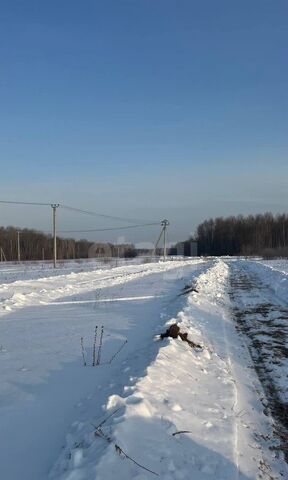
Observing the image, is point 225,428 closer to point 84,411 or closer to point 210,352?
point 84,411

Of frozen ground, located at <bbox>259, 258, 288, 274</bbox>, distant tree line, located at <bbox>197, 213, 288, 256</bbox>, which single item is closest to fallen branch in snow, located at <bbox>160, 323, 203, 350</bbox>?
frozen ground, located at <bbox>259, 258, 288, 274</bbox>

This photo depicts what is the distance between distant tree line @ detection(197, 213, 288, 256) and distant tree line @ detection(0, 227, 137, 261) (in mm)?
33305

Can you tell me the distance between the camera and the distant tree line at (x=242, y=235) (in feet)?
437

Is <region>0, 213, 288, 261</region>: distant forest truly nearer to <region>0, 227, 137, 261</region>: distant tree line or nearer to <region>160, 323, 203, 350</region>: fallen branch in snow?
<region>0, 227, 137, 261</region>: distant tree line

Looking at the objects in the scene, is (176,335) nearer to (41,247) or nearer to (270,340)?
(270,340)

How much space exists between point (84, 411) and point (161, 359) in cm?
201

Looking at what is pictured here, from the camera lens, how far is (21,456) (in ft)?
13.5

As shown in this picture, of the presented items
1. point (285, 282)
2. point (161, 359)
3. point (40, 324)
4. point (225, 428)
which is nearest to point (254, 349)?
point (161, 359)

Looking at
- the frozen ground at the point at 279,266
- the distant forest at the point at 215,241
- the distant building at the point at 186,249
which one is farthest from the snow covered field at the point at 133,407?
the distant building at the point at 186,249

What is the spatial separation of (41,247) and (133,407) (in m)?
133

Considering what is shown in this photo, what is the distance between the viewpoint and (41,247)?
439ft

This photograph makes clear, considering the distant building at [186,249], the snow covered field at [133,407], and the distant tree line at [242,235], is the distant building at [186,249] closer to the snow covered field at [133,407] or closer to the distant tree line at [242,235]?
the distant tree line at [242,235]

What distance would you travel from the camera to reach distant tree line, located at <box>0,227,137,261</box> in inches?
4717

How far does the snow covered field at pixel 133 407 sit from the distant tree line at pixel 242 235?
116 m
